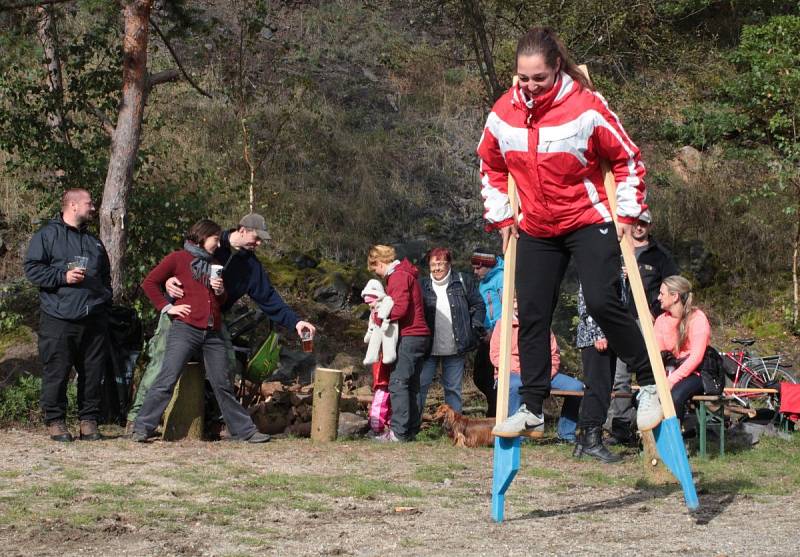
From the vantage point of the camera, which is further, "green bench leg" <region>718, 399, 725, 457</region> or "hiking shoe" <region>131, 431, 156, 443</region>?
"hiking shoe" <region>131, 431, 156, 443</region>

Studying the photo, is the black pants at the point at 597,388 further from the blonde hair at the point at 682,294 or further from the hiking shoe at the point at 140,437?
the hiking shoe at the point at 140,437

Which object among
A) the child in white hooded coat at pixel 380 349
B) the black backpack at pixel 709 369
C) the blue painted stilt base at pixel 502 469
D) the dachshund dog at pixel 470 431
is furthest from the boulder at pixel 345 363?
the blue painted stilt base at pixel 502 469

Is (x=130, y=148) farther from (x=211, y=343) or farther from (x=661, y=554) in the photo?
(x=661, y=554)

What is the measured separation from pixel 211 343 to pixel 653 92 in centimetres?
1237

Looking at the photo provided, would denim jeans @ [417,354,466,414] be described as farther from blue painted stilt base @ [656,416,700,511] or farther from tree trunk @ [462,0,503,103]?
tree trunk @ [462,0,503,103]

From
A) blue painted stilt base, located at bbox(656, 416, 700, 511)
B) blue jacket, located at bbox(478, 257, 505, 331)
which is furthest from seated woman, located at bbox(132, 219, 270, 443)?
blue painted stilt base, located at bbox(656, 416, 700, 511)

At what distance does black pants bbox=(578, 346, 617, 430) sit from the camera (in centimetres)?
879

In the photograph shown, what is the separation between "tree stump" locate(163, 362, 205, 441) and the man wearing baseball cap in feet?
0.84

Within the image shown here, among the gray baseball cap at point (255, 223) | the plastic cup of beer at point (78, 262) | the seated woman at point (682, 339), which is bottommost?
the seated woman at point (682, 339)

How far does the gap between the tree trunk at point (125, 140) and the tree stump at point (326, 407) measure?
2.92 meters

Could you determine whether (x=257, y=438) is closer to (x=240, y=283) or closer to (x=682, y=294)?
(x=240, y=283)

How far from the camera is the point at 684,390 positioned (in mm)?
8812

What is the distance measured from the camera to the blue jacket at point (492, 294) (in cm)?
1095

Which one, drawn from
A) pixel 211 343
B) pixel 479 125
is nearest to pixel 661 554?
pixel 211 343
